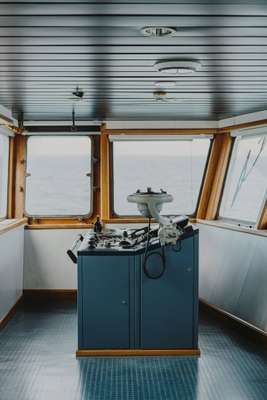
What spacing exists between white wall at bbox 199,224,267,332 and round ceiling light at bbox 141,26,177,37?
3.34 m

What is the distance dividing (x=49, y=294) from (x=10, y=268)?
1162 mm

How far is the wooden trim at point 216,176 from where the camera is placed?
7.49 meters

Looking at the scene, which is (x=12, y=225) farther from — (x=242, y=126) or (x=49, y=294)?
(x=242, y=126)

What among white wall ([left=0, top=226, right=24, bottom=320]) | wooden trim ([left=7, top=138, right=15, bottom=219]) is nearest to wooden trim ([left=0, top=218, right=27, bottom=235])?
white wall ([left=0, top=226, right=24, bottom=320])

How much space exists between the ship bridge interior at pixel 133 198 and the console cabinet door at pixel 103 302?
0.5 inches

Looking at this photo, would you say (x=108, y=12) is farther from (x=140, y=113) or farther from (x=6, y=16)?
(x=140, y=113)

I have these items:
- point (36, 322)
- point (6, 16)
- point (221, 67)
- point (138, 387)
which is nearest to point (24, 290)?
point (36, 322)

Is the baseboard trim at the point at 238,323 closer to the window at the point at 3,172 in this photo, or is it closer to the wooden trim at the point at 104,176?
the wooden trim at the point at 104,176

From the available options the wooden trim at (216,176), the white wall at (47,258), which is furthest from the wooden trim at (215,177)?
the white wall at (47,258)

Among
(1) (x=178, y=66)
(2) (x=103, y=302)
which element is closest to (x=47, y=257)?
(2) (x=103, y=302)

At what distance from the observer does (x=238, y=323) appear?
20.3 ft

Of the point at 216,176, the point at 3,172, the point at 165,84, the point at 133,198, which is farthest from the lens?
the point at 216,176

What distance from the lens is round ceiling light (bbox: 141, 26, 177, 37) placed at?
9.55 ft

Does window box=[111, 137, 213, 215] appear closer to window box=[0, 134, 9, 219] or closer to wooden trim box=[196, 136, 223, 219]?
wooden trim box=[196, 136, 223, 219]
